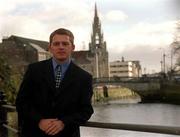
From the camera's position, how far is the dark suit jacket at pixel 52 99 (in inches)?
127

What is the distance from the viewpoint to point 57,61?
3.30m

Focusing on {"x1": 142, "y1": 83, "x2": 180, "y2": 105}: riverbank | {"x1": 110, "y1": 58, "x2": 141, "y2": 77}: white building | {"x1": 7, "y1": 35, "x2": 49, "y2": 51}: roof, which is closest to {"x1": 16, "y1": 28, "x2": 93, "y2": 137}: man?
{"x1": 142, "y1": 83, "x2": 180, "y2": 105}: riverbank

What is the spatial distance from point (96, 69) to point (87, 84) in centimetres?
11131

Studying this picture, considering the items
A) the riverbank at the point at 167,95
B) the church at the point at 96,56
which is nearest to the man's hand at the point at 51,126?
the riverbank at the point at 167,95

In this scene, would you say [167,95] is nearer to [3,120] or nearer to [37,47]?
[37,47]

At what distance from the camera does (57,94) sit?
3236mm

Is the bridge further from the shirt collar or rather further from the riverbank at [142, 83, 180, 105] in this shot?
the shirt collar

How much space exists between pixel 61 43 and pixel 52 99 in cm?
36

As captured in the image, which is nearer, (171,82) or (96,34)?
(171,82)

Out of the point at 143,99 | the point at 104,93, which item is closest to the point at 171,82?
the point at 143,99

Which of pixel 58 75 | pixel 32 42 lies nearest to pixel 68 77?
pixel 58 75

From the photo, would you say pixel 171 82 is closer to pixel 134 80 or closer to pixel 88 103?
pixel 134 80

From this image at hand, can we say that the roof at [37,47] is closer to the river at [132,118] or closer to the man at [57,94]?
the river at [132,118]

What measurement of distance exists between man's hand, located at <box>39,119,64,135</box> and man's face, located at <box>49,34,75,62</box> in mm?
401
